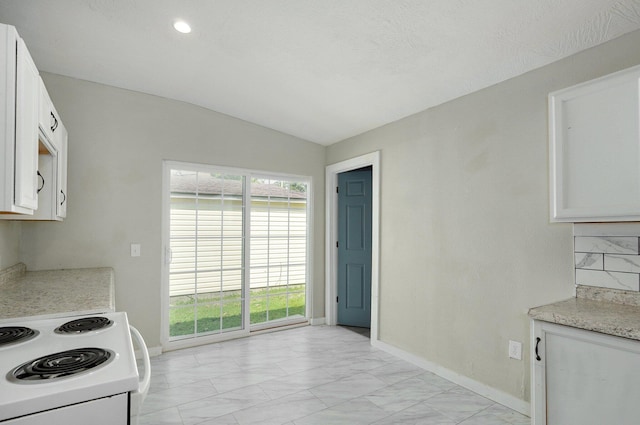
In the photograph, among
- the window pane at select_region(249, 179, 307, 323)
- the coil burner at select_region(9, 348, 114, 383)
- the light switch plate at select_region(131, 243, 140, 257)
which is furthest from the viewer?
the window pane at select_region(249, 179, 307, 323)

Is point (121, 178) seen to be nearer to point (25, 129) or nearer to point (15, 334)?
point (25, 129)

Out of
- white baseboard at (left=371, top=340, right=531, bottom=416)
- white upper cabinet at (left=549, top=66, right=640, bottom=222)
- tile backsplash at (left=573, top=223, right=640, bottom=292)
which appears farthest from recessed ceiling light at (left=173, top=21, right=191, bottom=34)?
white baseboard at (left=371, top=340, right=531, bottom=416)

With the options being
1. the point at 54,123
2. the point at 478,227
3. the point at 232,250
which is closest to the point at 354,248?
the point at 232,250

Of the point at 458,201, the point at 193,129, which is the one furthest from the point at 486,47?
the point at 193,129

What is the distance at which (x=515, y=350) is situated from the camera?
2506 millimetres

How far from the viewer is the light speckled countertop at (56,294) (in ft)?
5.82

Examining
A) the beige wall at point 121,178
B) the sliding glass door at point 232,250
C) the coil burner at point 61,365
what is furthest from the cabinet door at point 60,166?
the coil burner at point 61,365

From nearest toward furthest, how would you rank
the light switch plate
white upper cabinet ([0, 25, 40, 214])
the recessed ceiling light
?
white upper cabinet ([0, 25, 40, 214]) < the recessed ceiling light < the light switch plate

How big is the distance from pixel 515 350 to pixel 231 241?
292 cm

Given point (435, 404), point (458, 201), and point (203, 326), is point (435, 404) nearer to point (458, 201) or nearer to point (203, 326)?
point (458, 201)

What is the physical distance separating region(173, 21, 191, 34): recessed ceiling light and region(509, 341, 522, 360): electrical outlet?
3113mm

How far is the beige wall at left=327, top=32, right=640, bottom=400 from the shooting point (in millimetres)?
2383

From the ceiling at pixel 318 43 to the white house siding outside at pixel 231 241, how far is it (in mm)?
1236

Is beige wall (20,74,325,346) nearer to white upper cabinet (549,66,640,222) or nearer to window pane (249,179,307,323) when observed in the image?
window pane (249,179,307,323)
